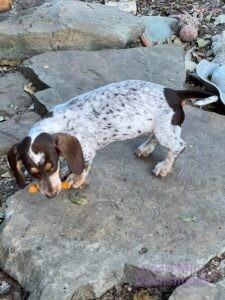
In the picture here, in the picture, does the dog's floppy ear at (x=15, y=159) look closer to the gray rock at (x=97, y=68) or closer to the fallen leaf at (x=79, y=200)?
the fallen leaf at (x=79, y=200)

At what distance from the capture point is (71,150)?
3670 mm

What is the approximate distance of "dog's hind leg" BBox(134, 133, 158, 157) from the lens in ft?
14.5

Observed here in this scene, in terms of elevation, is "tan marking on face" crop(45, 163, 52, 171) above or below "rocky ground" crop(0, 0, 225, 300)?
above

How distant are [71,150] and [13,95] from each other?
1841 mm

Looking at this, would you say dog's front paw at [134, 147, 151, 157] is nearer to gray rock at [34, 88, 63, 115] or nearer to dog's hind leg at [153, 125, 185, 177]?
dog's hind leg at [153, 125, 185, 177]

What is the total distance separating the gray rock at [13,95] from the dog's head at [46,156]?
1.54 metres

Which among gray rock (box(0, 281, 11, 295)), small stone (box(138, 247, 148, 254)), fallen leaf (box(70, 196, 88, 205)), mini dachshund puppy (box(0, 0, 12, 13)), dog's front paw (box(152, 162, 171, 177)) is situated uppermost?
dog's front paw (box(152, 162, 171, 177))

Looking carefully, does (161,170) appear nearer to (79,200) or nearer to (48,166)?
(79,200)

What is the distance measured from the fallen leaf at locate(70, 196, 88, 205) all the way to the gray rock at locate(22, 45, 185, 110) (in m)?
1.28

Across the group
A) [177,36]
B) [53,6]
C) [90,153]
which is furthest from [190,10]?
[90,153]

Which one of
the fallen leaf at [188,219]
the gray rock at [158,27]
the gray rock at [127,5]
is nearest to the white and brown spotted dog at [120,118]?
the fallen leaf at [188,219]

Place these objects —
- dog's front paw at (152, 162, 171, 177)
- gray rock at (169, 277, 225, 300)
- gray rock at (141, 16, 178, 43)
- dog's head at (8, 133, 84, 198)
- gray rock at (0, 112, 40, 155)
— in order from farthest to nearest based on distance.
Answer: gray rock at (141, 16, 178, 43), gray rock at (0, 112, 40, 155), dog's front paw at (152, 162, 171, 177), dog's head at (8, 133, 84, 198), gray rock at (169, 277, 225, 300)

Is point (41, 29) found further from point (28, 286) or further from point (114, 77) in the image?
point (28, 286)

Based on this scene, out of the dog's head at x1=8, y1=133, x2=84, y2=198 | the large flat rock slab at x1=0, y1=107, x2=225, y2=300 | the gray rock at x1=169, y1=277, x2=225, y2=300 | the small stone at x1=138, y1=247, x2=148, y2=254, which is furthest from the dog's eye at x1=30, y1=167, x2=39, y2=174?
the gray rock at x1=169, y1=277, x2=225, y2=300
